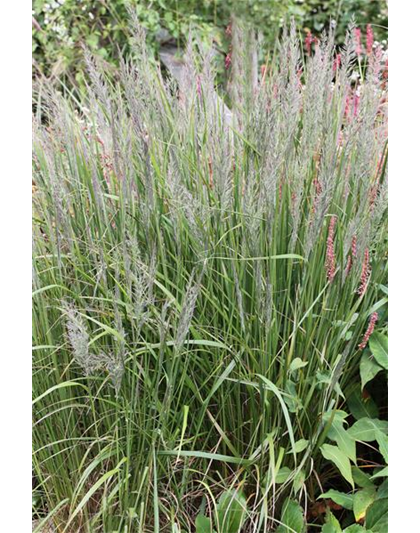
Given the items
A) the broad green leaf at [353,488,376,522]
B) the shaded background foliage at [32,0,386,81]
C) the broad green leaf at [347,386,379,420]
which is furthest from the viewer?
the shaded background foliage at [32,0,386,81]

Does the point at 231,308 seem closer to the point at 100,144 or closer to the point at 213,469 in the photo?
the point at 213,469

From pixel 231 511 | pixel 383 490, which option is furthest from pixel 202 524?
pixel 383 490

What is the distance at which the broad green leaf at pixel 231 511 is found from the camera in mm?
1571

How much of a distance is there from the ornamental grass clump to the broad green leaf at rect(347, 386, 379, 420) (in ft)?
0.12

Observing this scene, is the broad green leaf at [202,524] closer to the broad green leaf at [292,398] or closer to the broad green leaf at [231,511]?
the broad green leaf at [231,511]

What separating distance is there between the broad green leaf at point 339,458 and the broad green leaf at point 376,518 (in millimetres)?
116

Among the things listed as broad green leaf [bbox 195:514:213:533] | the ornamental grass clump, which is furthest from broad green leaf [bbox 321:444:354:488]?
broad green leaf [bbox 195:514:213:533]

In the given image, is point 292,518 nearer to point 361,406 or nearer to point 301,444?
point 301,444

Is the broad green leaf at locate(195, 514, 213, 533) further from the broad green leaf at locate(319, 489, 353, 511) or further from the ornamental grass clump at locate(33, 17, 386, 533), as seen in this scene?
the broad green leaf at locate(319, 489, 353, 511)

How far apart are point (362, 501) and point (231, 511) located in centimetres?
35

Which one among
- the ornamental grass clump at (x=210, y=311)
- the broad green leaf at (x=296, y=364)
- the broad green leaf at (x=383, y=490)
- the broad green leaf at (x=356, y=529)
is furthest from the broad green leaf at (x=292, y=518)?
the broad green leaf at (x=296, y=364)

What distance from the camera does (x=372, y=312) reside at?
170 cm

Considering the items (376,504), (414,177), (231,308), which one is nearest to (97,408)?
(231,308)

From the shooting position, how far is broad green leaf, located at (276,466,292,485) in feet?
5.31
